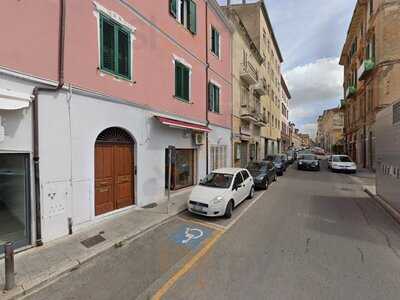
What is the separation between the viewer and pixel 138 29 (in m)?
8.76

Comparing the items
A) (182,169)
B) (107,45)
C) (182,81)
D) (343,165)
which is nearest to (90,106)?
(107,45)

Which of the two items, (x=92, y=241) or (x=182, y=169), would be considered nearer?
(x=92, y=241)

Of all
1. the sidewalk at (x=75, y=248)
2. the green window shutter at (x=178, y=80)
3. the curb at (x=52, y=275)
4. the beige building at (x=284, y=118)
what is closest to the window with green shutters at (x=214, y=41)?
the green window shutter at (x=178, y=80)

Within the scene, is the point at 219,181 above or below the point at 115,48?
below

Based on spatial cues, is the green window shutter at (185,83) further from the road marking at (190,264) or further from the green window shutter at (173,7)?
the road marking at (190,264)

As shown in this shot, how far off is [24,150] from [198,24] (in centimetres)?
1085

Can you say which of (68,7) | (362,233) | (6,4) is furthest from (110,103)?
(362,233)

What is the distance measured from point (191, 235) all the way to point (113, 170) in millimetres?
3337

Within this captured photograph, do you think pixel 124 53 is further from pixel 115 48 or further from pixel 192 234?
pixel 192 234

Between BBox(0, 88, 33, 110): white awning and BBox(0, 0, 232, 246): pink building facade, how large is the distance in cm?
2

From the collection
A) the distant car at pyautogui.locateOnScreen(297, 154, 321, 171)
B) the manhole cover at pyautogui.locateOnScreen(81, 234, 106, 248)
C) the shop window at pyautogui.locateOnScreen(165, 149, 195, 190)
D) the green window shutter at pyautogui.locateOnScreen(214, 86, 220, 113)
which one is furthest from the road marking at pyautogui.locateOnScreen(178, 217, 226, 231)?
the distant car at pyautogui.locateOnScreen(297, 154, 321, 171)

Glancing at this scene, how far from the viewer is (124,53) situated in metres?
8.22

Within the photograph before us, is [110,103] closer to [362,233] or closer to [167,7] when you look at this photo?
[167,7]

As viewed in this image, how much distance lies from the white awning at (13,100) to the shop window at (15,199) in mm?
1102
